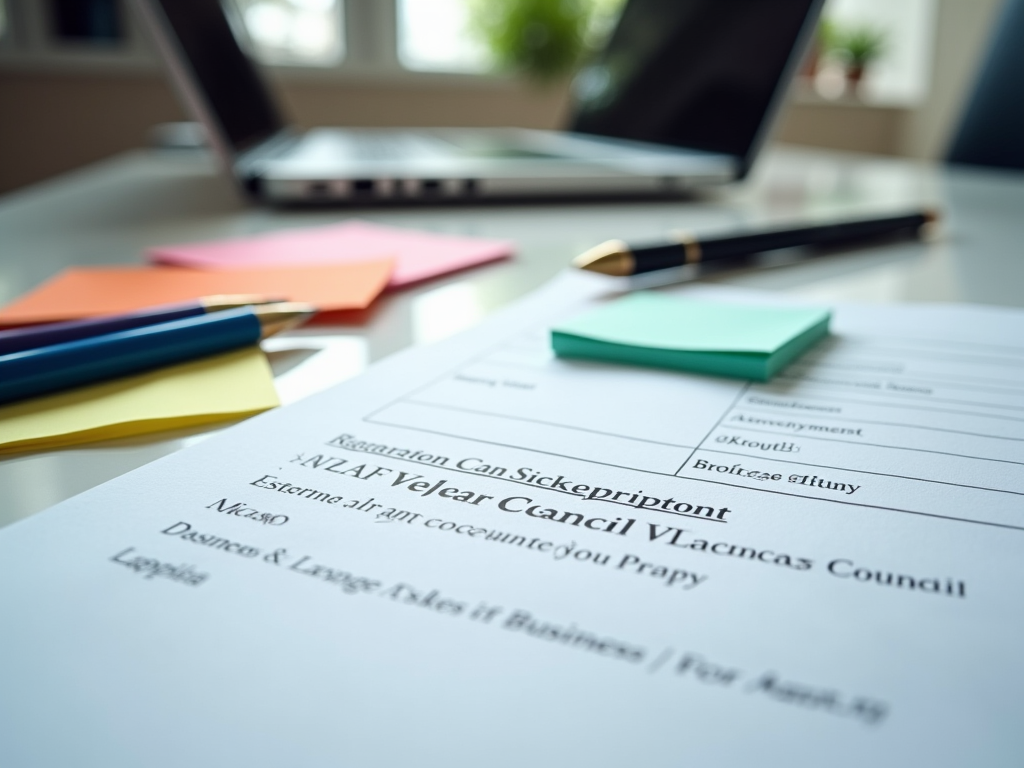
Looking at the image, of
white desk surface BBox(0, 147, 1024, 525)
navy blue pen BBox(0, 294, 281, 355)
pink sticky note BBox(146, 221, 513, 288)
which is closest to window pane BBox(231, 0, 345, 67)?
white desk surface BBox(0, 147, 1024, 525)

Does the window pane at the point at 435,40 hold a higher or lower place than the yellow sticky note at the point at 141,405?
higher

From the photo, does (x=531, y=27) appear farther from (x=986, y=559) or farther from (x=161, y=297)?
(x=986, y=559)

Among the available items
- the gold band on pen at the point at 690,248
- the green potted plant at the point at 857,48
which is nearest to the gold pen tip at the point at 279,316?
the gold band on pen at the point at 690,248

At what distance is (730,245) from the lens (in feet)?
1.78

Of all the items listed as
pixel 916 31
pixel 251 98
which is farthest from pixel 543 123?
pixel 251 98

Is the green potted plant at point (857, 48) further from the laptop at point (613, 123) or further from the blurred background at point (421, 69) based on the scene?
the laptop at point (613, 123)

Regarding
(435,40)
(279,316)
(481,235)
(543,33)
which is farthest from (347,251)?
(435,40)

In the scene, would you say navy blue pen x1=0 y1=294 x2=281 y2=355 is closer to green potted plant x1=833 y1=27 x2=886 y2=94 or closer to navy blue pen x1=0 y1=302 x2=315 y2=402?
navy blue pen x1=0 y1=302 x2=315 y2=402

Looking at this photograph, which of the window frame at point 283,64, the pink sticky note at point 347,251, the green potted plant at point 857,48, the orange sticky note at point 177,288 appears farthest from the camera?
the green potted plant at point 857,48

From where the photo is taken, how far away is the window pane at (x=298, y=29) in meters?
2.47

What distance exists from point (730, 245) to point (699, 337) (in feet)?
0.64

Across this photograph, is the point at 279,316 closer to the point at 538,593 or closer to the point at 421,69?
the point at 538,593

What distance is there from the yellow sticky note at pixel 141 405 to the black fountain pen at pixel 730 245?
203 mm

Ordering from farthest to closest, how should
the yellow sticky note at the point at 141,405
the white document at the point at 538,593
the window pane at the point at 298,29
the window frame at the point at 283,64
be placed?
the window pane at the point at 298,29 < the window frame at the point at 283,64 < the yellow sticky note at the point at 141,405 < the white document at the point at 538,593
